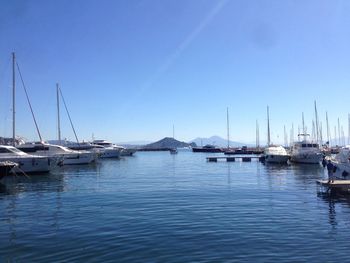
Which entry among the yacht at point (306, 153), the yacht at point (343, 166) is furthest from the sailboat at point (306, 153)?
the yacht at point (343, 166)

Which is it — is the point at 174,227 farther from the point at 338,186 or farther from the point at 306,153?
the point at 306,153

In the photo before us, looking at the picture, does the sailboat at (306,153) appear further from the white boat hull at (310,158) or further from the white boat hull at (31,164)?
the white boat hull at (31,164)

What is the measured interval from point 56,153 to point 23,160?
1626 cm

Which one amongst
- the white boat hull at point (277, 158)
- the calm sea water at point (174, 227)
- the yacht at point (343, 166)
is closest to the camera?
the calm sea water at point (174, 227)

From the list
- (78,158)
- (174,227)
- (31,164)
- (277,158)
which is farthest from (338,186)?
(78,158)

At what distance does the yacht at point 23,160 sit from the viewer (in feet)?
162

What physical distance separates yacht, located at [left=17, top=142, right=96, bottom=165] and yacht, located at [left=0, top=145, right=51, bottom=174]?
7.30 m

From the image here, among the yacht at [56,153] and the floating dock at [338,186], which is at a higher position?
the yacht at [56,153]

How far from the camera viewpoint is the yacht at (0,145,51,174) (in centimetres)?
4933

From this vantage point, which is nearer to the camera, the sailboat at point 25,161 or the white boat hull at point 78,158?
the sailboat at point 25,161

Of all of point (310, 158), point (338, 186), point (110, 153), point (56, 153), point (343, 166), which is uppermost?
point (110, 153)

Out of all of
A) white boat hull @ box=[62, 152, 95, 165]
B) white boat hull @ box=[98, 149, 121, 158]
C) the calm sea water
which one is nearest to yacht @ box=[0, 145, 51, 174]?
white boat hull @ box=[62, 152, 95, 165]

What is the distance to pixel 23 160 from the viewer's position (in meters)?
49.8

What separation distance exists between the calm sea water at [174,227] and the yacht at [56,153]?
33333 mm
